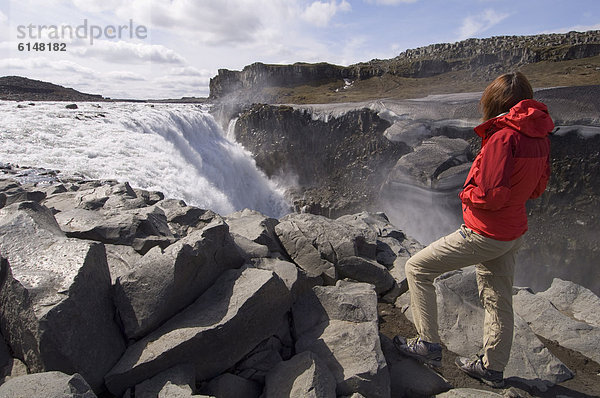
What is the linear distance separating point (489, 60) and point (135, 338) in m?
34.5

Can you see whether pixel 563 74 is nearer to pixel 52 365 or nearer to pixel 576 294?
pixel 576 294

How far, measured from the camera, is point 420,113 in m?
14.0

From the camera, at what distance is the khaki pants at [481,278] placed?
2.45 metres

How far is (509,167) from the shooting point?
86.7 inches

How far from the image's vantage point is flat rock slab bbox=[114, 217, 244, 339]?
8.26 feet

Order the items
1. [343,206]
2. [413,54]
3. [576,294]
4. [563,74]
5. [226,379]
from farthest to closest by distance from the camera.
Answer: [413,54], [563,74], [343,206], [576,294], [226,379]

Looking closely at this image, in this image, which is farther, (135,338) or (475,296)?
(475,296)

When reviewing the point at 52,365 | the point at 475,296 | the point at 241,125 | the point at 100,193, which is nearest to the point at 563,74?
the point at 241,125

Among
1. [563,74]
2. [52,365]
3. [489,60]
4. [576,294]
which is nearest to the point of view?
[52,365]

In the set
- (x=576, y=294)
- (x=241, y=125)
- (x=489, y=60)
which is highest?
(x=489, y=60)

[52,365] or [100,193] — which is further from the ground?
[100,193]

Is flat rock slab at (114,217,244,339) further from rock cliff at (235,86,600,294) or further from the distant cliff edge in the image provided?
the distant cliff edge

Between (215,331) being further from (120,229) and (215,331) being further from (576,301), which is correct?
(576,301)

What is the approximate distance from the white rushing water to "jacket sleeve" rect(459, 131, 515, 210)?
952 centimetres
